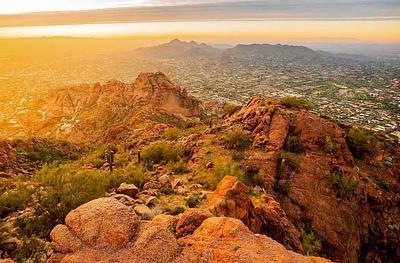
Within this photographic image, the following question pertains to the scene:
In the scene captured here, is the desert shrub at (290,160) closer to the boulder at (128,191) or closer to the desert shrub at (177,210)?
the desert shrub at (177,210)

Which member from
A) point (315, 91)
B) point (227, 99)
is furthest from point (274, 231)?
point (315, 91)

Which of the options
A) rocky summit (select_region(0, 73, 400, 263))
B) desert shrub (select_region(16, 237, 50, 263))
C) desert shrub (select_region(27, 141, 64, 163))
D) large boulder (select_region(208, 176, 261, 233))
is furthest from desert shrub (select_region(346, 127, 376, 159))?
desert shrub (select_region(27, 141, 64, 163))

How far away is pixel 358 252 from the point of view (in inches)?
848

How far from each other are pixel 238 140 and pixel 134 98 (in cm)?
3434

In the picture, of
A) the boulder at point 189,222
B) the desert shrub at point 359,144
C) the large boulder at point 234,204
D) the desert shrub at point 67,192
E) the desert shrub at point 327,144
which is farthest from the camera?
the desert shrub at point 359,144

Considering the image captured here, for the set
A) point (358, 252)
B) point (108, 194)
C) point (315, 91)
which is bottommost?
point (315, 91)

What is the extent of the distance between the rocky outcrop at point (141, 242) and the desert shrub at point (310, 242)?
8.25m

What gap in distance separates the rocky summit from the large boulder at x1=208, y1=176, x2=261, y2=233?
0.16ft

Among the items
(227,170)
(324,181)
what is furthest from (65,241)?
(324,181)

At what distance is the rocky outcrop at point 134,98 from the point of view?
5718 cm

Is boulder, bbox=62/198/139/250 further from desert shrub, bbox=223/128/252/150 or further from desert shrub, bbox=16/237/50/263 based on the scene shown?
desert shrub, bbox=223/128/252/150

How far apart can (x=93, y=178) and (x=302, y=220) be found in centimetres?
1266

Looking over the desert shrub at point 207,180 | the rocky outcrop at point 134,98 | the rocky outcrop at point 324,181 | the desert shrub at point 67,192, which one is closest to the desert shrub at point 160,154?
the desert shrub at point 207,180

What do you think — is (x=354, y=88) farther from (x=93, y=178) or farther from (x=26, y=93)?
(x=93, y=178)
